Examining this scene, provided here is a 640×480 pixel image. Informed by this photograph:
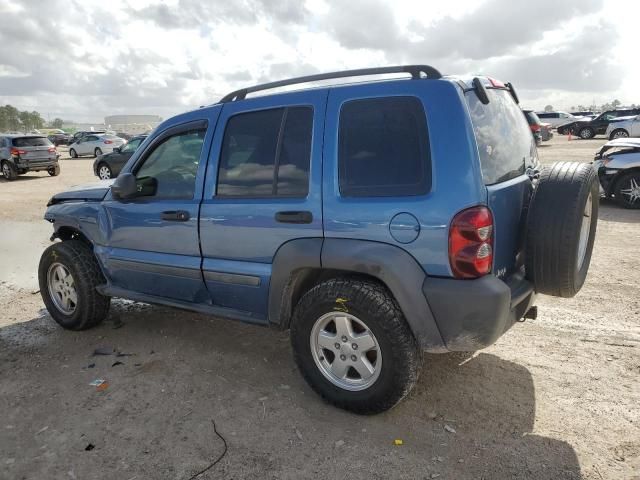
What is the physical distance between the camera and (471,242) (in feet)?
8.75

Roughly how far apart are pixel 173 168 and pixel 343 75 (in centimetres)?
154

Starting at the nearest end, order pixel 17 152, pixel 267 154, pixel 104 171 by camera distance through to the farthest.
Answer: pixel 267 154 < pixel 104 171 < pixel 17 152

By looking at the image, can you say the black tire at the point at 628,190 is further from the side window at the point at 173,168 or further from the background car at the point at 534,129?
the side window at the point at 173,168

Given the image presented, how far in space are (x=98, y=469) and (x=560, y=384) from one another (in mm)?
2883

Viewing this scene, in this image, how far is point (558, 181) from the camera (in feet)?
9.64

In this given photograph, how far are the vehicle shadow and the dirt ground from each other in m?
0.01

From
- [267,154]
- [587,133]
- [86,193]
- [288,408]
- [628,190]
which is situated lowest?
[288,408]

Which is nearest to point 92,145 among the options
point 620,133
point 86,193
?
point 620,133

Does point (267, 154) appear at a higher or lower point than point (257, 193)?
higher

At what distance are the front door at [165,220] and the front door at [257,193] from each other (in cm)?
13

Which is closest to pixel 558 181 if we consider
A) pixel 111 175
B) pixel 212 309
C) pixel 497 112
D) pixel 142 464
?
pixel 497 112

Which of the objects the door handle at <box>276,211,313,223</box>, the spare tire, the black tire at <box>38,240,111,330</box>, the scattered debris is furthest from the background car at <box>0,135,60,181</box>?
the spare tire

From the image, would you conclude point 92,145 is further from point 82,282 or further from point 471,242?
point 471,242

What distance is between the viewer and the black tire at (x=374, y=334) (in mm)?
2879
